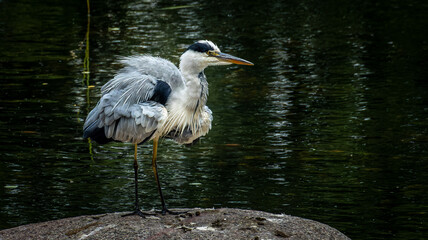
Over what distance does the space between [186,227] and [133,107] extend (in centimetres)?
128

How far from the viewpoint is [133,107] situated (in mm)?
7012

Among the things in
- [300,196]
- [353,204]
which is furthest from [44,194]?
[353,204]

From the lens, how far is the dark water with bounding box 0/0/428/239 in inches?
333

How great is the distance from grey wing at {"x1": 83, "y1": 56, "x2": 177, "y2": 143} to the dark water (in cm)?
137

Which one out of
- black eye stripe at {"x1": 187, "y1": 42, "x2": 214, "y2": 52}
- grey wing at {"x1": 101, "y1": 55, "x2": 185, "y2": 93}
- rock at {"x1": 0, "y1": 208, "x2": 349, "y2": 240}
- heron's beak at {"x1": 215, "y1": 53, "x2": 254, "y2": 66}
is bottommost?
rock at {"x1": 0, "y1": 208, "x2": 349, "y2": 240}

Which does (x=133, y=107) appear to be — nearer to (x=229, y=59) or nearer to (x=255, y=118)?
(x=229, y=59)

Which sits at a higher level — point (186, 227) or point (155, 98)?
point (155, 98)

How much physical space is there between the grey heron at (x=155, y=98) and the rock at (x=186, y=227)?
37 centimetres

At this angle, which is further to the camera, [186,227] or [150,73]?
[150,73]

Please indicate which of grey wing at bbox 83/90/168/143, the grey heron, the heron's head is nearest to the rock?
the grey heron

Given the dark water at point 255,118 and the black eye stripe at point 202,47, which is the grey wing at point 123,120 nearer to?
the black eye stripe at point 202,47

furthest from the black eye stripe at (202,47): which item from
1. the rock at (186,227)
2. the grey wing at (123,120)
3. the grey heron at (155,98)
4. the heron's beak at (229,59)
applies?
the rock at (186,227)

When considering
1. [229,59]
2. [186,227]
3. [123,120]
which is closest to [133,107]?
[123,120]

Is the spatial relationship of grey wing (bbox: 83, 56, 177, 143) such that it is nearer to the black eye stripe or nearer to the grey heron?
the grey heron
